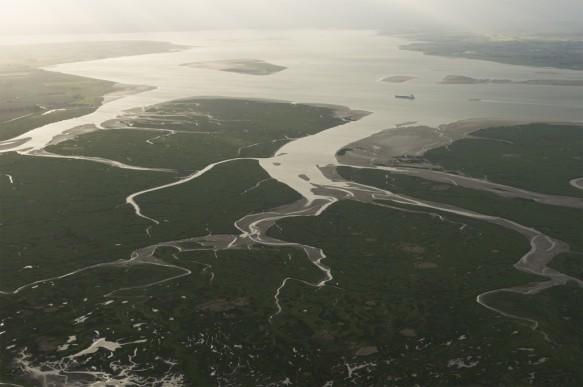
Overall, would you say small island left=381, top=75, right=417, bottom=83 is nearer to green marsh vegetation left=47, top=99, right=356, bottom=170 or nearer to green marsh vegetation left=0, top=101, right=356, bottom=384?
green marsh vegetation left=47, top=99, right=356, bottom=170

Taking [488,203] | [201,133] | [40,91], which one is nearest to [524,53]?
[40,91]

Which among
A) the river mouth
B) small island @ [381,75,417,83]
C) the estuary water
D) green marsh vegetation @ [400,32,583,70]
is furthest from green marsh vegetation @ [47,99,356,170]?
green marsh vegetation @ [400,32,583,70]

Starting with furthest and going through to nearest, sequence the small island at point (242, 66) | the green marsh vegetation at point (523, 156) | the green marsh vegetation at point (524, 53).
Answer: the green marsh vegetation at point (524, 53), the small island at point (242, 66), the green marsh vegetation at point (523, 156)

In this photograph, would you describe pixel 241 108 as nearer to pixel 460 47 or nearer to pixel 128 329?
pixel 128 329

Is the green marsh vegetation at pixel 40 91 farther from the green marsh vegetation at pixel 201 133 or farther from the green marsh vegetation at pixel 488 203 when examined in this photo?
the green marsh vegetation at pixel 488 203

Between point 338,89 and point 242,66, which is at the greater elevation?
point 242,66

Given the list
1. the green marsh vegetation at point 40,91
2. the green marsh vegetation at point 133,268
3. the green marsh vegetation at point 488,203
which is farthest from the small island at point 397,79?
the green marsh vegetation at point 133,268

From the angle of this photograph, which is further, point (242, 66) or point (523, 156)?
point (242, 66)

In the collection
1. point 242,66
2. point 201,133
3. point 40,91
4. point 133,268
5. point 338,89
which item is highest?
point 242,66

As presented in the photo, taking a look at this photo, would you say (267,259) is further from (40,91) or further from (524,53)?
(524,53)

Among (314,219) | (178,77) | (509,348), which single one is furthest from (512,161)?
(178,77)
